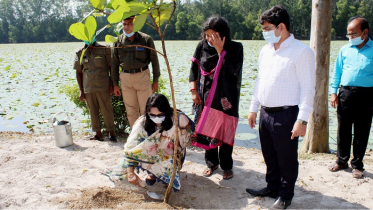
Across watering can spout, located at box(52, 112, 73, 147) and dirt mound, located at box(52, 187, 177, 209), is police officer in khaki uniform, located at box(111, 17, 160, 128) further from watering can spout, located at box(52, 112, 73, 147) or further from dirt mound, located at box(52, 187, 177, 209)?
dirt mound, located at box(52, 187, 177, 209)

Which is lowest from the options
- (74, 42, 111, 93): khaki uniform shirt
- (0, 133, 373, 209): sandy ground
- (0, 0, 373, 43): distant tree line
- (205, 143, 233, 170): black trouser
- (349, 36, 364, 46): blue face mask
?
(0, 133, 373, 209): sandy ground

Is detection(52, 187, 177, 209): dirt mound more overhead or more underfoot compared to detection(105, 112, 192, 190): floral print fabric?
more underfoot

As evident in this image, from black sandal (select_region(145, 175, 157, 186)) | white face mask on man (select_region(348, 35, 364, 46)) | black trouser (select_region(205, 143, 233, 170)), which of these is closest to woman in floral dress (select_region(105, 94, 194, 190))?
black sandal (select_region(145, 175, 157, 186))

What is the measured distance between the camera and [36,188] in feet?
10.0

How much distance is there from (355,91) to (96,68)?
3.01m

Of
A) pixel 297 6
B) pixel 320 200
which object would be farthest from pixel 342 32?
pixel 320 200

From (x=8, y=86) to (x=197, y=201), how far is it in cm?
885

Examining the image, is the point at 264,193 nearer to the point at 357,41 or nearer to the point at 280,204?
the point at 280,204

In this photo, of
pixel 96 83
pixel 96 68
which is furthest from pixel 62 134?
pixel 96 68

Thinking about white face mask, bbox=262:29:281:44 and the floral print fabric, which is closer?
white face mask, bbox=262:29:281:44

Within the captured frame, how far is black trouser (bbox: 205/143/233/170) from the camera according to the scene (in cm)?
321

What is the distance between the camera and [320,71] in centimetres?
371

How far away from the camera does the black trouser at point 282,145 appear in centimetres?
241

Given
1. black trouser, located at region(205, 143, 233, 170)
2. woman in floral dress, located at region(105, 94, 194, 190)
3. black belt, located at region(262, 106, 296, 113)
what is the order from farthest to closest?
black trouser, located at region(205, 143, 233, 170) → woman in floral dress, located at region(105, 94, 194, 190) → black belt, located at region(262, 106, 296, 113)
